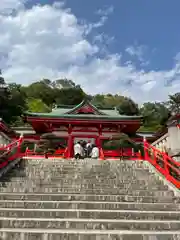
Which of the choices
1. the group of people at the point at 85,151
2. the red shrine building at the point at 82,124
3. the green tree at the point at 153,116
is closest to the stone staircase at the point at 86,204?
Result: the group of people at the point at 85,151

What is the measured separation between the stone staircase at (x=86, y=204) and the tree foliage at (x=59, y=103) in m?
24.4

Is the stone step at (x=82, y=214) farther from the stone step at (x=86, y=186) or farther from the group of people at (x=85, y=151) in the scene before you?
the group of people at (x=85, y=151)

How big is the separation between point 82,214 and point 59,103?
47628mm

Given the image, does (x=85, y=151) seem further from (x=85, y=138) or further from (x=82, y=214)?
(x=82, y=214)

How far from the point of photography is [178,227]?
16.0 feet

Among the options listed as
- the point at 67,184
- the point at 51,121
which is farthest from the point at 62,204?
the point at 51,121

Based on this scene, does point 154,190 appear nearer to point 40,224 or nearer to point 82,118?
point 40,224

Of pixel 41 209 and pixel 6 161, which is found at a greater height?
pixel 6 161

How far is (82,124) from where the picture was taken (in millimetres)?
16828

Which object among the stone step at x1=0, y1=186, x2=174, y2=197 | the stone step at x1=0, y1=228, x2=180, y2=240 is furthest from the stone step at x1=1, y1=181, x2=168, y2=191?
the stone step at x1=0, y1=228, x2=180, y2=240

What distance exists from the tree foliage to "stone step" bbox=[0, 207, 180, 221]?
89.8 feet

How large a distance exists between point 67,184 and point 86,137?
30.5ft

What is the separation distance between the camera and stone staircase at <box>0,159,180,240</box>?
4.31m

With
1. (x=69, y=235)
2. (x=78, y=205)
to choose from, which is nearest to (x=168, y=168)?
(x=78, y=205)
